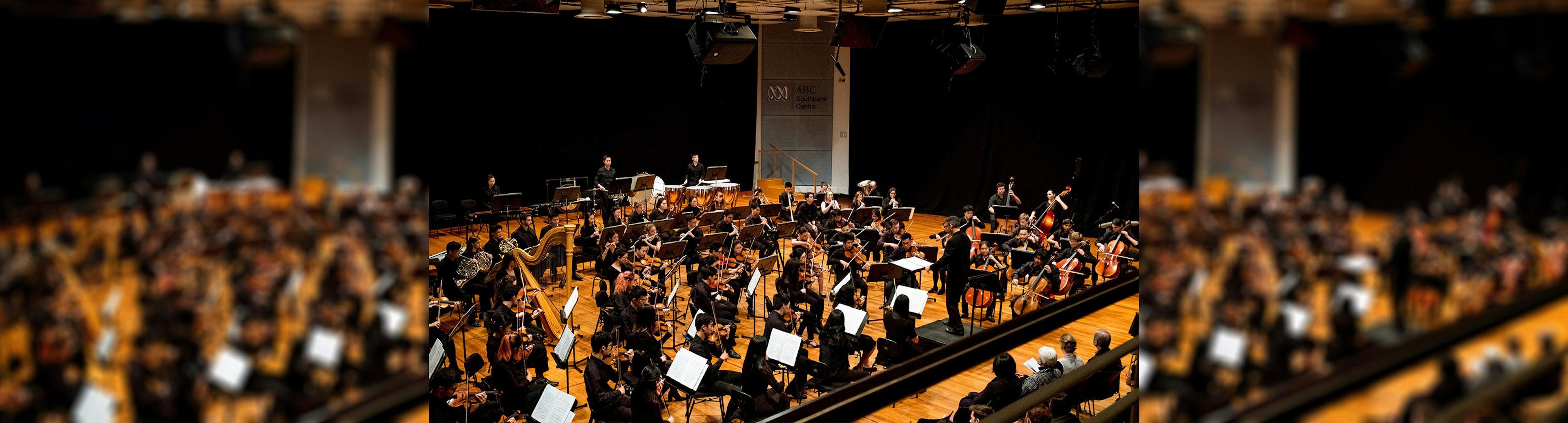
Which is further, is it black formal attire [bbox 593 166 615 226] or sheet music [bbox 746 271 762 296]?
black formal attire [bbox 593 166 615 226]

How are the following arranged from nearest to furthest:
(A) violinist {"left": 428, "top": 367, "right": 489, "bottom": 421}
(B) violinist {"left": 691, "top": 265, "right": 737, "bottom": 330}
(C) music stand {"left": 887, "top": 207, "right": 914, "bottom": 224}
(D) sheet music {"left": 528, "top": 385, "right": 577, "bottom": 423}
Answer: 1. (D) sheet music {"left": 528, "top": 385, "right": 577, "bottom": 423}
2. (A) violinist {"left": 428, "top": 367, "right": 489, "bottom": 421}
3. (B) violinist {"left": 691, "top": 265, "right": 737, "bottom": 330}
4. (C) music stand {"left": 887, "top": 207, "right": 914, "bottom": 224}

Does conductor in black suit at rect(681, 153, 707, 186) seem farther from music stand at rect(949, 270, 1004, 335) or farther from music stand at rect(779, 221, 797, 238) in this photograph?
music stand at rect(949, 270, 1004, 335)

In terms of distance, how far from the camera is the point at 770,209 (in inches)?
648

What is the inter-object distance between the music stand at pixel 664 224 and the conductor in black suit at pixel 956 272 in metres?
4.47

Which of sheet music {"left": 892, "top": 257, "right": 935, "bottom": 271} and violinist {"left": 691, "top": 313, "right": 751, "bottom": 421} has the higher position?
sheet music {"left": 892, "top": 257, "right": 935, "bottom": 271}

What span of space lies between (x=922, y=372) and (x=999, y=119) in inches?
738

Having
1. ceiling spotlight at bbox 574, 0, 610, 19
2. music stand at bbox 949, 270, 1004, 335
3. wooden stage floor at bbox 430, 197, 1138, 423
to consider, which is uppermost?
ceiling spotlight at bbox 574, 0, 610, 19

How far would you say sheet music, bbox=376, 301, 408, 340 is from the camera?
64 centimetres

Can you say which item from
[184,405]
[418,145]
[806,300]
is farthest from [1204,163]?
[806,300]

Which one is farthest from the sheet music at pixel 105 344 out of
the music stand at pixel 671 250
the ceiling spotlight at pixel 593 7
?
the music stand at pixel 671 250

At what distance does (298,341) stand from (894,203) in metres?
16.4

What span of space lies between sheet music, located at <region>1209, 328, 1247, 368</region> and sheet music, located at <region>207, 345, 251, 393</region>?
620mm

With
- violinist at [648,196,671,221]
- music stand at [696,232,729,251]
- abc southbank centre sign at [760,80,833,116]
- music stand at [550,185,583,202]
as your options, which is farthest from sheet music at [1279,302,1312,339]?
abc southbank centre sign at [760,80,833,116]

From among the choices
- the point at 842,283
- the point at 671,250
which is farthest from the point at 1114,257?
the point at 671,250
